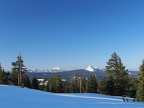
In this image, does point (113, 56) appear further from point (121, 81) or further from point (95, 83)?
point (95, 83)

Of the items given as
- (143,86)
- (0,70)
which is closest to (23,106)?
(143,86)

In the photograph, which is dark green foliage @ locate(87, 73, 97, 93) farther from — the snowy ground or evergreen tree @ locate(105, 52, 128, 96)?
the snowy ground

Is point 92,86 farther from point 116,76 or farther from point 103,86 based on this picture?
point 116,76

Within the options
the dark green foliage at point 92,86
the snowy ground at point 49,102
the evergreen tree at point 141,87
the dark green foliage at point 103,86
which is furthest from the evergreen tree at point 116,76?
the snowy ground at point 49,102

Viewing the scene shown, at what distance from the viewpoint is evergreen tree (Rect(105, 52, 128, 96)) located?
4522cm

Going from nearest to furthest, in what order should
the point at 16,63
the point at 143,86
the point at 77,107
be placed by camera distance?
the point at 77,107, the point at 143,86, the point at 16,63

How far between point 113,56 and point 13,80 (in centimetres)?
3588

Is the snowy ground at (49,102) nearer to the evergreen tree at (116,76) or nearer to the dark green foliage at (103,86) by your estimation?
the evergreen tree at (116,76)

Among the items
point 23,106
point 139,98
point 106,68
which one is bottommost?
point 139,98

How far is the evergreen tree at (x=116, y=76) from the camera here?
45219 mm

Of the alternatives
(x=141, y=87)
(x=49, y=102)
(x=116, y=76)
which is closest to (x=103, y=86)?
(x=116, y=76)

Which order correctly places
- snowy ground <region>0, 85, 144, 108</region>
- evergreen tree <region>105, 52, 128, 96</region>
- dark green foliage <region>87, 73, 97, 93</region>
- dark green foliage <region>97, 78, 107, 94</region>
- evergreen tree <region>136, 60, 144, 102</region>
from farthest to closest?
dark green foliage <region>87, 73, 97, 93</region> → dark green foliage <region>97, 78, 107, 94</region> → evergreen tree <region>105, 52, 128, 96</region> → evergreen tree <region>136, 60, 144, 102</region> → snowy ground <region>0, 85, 144, 108</region>

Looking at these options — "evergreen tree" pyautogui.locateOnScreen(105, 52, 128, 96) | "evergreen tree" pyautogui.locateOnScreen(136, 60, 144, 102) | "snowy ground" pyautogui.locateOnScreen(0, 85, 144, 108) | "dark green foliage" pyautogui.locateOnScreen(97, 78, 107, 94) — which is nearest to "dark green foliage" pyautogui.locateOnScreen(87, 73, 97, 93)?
"dark green foliage" pyautogui.locateOnScreen(97, 78, 107, 94)

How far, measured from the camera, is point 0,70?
209 feet
